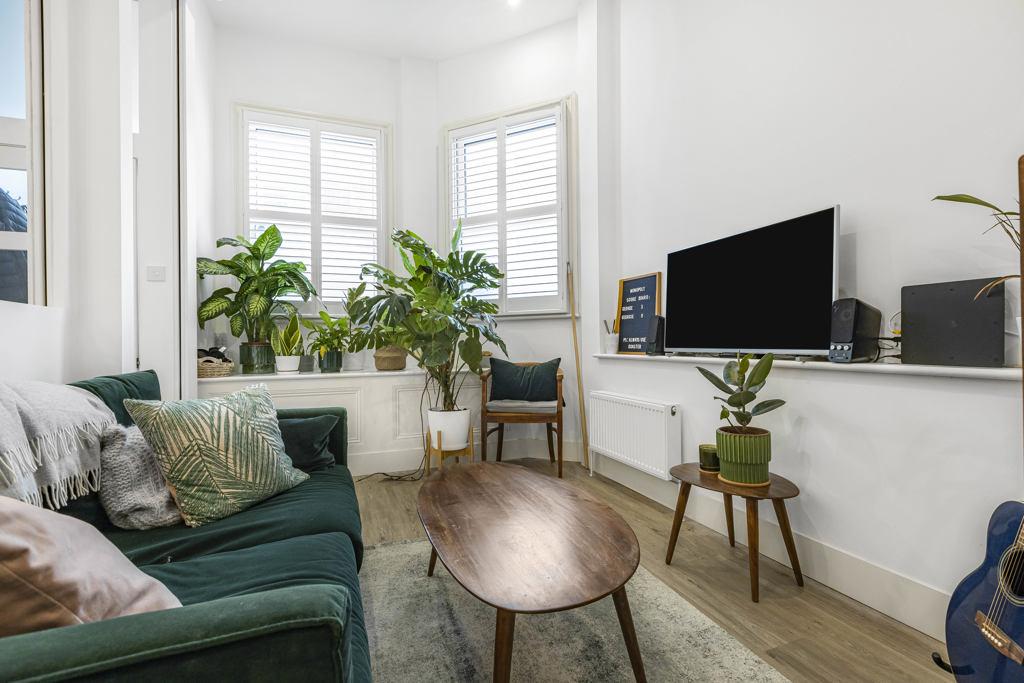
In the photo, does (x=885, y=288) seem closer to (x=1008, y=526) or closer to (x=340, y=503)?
(x=1008, y=526)

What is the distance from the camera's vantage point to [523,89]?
4.09 m

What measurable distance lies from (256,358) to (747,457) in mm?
3214

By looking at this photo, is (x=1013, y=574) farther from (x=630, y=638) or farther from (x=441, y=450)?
(x=441, y=450)

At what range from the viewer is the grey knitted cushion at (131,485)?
1.42 m

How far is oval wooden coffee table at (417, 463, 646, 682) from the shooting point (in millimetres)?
1110

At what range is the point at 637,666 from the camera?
130cm

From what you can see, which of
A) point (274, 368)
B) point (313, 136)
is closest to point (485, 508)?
point (274, 368)

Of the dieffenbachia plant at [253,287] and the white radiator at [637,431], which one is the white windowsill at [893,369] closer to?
the white radiator at [637,431]

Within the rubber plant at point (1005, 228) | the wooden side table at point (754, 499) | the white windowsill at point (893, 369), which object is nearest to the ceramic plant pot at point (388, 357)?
the white windowsill at point (893, 369)

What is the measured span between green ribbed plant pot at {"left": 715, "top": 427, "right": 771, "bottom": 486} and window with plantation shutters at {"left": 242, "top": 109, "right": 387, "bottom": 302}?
3.33 m

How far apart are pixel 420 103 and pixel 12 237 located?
10.9 feet

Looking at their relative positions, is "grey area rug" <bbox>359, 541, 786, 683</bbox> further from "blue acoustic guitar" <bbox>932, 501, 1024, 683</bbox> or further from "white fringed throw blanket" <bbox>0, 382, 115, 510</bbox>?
"white fringed throw blanket" <bbox>0, 382, 115, 510</bbox>

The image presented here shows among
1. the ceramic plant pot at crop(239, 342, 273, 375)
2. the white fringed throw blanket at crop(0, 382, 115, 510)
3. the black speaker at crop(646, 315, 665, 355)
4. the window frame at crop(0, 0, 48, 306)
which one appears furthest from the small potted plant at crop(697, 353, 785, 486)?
the ceramic plant pot at crop(239, 342, 273, 375)

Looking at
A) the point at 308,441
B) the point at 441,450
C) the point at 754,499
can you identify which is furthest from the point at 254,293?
the point at 754,499
